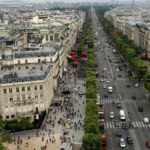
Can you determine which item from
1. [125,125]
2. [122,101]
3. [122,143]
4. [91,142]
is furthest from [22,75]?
[122,101]

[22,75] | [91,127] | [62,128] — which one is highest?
[22,75]

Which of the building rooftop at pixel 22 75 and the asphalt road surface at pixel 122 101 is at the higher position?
the building rooftop at pixel 22 75

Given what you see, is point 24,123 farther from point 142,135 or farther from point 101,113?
point 142,135

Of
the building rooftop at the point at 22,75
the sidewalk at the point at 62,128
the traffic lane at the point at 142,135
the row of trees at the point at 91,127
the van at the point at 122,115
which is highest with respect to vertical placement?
the building rooftop at the point at 22,75

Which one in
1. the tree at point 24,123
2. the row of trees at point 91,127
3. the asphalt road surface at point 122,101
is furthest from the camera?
the tree at point 24,123

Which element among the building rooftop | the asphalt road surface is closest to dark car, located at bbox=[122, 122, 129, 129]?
the asphalt road surface

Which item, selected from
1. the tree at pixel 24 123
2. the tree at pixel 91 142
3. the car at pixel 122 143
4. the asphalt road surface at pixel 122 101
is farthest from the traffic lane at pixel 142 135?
the tree at pixel 24 123

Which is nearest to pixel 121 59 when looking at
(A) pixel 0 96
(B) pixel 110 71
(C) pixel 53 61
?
(B) pixel 110 71

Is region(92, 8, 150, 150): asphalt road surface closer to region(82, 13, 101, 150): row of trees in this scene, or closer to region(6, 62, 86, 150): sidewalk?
region(82, 13, 101, 150): row of trees

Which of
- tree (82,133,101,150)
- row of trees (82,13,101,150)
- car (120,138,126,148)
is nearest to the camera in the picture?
tree (82,133,101,150)

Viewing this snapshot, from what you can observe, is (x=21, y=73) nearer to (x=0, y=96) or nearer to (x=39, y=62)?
(x=0, y=96)

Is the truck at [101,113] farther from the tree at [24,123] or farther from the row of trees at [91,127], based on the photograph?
the tree at [24,123]
